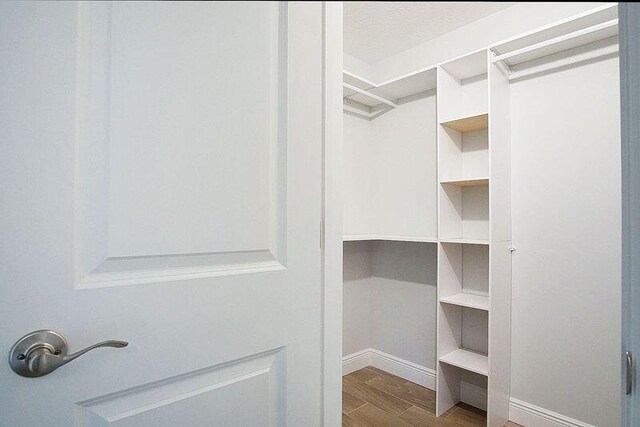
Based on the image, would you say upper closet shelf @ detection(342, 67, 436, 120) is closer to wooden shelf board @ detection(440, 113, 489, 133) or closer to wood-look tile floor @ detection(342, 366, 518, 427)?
wooden shelf board @ detection(440, 113, 489, 133)

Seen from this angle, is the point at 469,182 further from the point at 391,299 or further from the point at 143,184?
the point at 143,184

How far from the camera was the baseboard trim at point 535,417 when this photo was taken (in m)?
1.65

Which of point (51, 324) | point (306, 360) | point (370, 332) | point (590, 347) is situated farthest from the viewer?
point (370, 332)

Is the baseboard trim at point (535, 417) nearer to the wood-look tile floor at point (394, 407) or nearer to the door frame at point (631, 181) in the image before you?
the wood-look tile floor at point (394, 407)

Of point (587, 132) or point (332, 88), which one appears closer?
point (332, 88)

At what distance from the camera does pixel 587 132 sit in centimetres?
160

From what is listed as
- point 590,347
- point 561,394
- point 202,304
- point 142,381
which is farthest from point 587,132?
point 142,381

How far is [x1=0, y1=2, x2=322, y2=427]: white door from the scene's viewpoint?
1.49 ft

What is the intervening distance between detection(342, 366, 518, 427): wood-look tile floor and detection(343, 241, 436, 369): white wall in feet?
0.68

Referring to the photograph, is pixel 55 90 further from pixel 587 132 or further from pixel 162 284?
pixel 587 132

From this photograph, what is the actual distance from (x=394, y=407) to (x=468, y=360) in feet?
1.83

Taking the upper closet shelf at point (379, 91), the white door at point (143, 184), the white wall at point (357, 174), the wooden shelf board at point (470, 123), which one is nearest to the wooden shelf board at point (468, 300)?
the white wall at point (357, 174)

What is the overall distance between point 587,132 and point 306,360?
1813 mm

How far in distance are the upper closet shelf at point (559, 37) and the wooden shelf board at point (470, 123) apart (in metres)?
0.30
